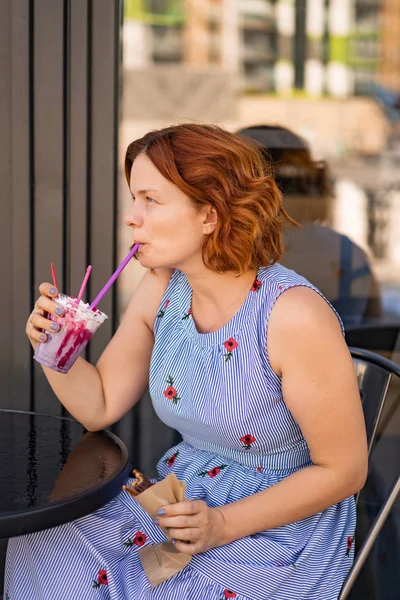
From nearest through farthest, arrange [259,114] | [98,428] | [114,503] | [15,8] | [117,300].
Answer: [114,503] < [98,428] < [15,8] < [117,300] < [259,114]

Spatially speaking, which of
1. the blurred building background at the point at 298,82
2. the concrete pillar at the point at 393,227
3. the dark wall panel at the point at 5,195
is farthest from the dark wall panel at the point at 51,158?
the concrete pillar at the point at 393,227

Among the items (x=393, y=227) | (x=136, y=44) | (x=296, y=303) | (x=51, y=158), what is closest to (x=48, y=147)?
(x=51, y=158)

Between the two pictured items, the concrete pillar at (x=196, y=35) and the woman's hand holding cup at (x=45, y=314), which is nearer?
the woman's hand holding cup at (x=45, y=314)

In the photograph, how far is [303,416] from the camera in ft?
5.22

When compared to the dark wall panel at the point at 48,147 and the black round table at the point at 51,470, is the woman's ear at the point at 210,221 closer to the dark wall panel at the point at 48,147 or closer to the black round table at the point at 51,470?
the black round table at the point at 51,470

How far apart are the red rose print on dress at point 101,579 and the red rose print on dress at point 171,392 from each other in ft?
1.16

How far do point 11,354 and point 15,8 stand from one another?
911mm

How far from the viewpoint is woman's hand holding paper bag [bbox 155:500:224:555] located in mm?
1459

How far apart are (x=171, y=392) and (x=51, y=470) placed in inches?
11.5

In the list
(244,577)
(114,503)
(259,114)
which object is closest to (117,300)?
(259,114)

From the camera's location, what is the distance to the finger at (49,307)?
156 centimetres

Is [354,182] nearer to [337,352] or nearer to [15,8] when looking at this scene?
[15,8]

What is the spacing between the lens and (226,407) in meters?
1.67

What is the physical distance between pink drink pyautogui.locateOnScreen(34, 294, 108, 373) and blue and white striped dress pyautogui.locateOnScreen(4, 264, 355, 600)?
25 centimetres
